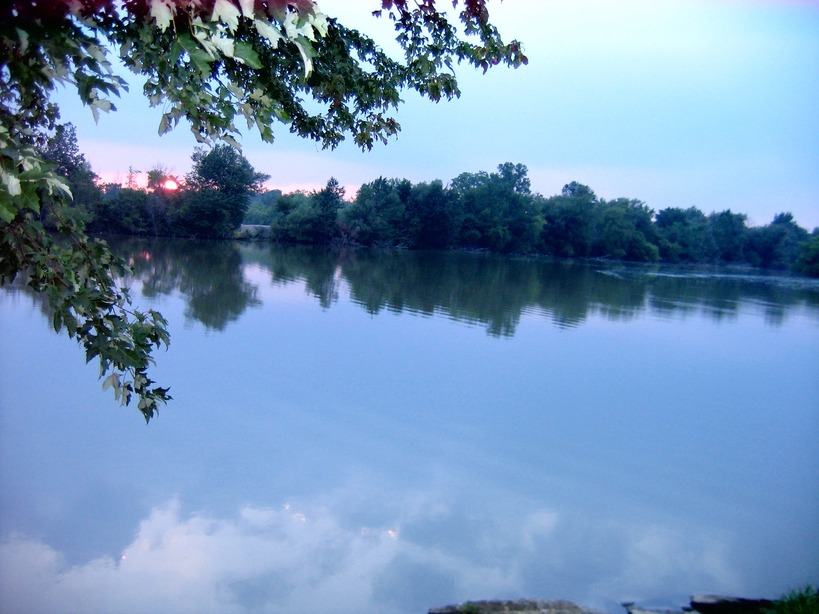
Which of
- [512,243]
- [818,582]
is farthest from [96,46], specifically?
[512,243]

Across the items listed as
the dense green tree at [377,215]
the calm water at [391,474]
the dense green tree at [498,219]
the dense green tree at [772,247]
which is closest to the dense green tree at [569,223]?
the dense green tree at [498,219]

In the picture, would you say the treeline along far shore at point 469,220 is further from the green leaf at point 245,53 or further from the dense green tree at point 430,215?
the green leaf at point 245,53

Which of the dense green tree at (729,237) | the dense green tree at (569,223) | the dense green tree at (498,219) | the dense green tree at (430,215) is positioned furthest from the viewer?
the dense green tree at (729,237)

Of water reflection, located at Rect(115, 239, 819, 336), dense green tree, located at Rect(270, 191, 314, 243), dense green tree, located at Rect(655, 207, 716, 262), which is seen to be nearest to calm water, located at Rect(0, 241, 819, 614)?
water reflection, located at Rect(115, 239, 819, 336)

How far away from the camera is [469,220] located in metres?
53.4

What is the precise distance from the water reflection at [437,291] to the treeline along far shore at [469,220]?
2659 millimetres

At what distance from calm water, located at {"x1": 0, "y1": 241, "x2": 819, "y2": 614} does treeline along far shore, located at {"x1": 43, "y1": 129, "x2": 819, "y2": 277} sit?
19668 mm

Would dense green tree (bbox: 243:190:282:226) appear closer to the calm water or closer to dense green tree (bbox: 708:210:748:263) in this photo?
the calm water

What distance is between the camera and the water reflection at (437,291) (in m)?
15.8

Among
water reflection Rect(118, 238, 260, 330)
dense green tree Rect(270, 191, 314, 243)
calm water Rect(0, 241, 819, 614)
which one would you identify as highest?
dense green tree Rect(270, 191, 314, 243)

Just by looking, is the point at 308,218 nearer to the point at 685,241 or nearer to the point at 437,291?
the point at 437,291

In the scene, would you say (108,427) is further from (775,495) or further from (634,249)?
(634,249)

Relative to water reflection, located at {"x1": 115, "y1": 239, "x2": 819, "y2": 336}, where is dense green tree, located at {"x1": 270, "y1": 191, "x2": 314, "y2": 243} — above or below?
above

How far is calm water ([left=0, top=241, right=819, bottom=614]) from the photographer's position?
442 cm
